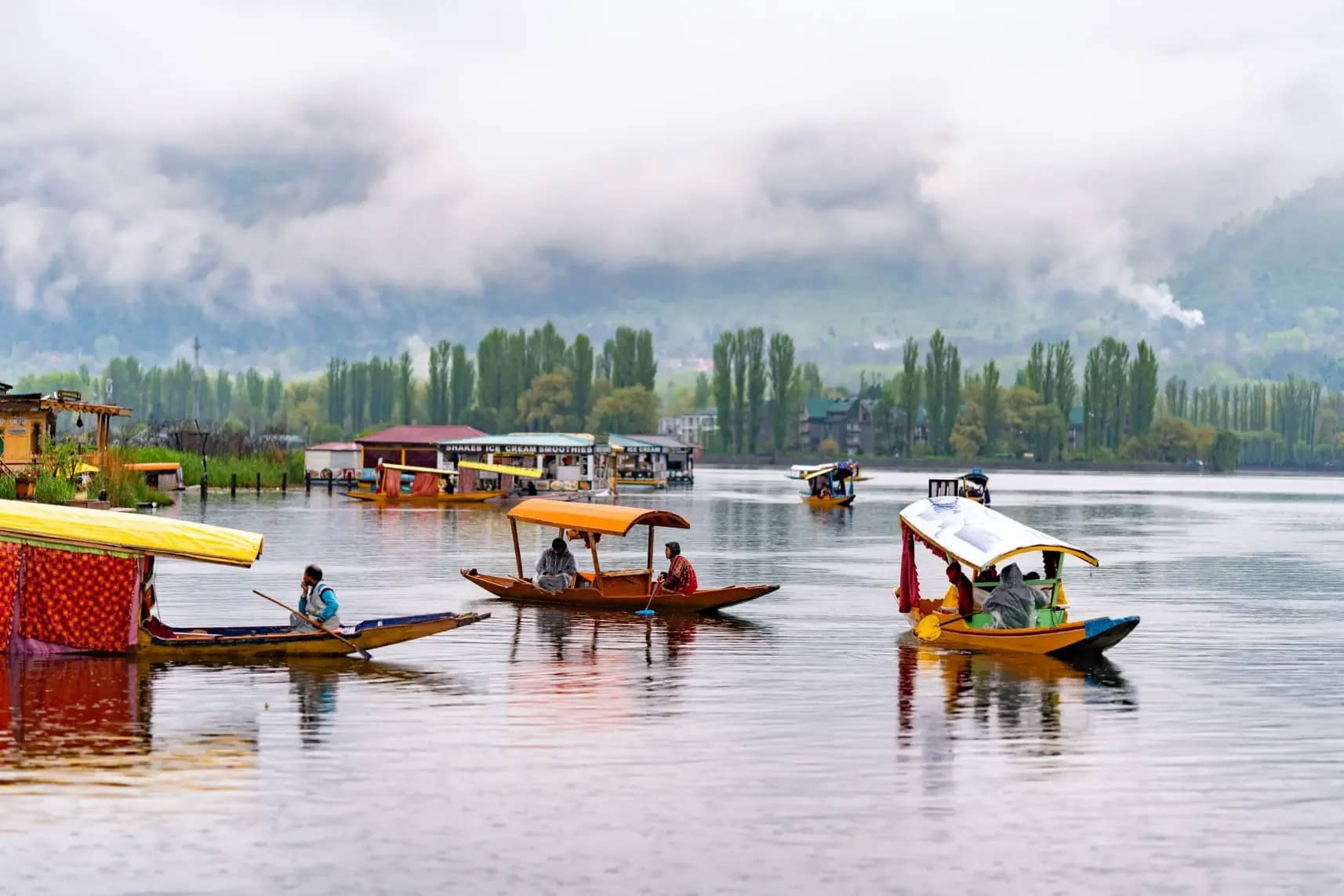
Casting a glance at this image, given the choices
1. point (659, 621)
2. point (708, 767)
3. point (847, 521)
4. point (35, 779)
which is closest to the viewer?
point (35, 779)

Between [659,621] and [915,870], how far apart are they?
21078 mm

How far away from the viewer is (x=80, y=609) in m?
26.6

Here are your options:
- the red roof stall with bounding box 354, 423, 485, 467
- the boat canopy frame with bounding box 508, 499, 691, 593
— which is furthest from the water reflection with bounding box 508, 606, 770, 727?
the red roof stall with bounding box 354, 423, 485, 467

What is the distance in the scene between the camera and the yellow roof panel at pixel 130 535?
1006 inches

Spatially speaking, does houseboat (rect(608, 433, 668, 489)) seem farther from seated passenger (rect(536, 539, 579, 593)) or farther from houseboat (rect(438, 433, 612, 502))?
seated passenger (rect(536, 539, 579, 593))

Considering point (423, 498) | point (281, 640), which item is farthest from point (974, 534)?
point (423, 498)

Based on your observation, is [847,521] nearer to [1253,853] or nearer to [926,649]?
[926,649]

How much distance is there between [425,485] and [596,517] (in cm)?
7141

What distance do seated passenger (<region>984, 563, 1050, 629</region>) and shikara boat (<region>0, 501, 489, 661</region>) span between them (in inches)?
407

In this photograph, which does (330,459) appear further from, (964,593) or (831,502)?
(964,593)

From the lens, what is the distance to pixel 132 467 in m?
81.2

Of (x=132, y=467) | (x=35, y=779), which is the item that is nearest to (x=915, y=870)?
(x=35, y=779)

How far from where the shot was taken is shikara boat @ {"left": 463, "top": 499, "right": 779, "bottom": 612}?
3616cm

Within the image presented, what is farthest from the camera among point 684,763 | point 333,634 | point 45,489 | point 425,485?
point 425,485
